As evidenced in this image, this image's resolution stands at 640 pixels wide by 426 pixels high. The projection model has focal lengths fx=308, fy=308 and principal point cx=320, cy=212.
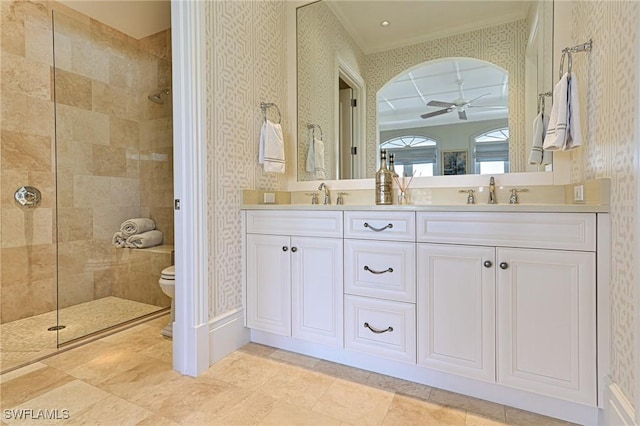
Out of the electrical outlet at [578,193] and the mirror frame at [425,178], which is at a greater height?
the mirror frame at [425,178]

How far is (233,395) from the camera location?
4.61 ft

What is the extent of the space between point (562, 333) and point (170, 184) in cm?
305

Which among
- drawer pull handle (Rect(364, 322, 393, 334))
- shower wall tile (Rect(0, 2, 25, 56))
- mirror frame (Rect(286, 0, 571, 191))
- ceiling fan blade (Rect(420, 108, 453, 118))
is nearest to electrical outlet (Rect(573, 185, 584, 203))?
mirror frame (Rect(286, 0, 571, 191))

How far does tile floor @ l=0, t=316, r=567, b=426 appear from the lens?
1.24 meters

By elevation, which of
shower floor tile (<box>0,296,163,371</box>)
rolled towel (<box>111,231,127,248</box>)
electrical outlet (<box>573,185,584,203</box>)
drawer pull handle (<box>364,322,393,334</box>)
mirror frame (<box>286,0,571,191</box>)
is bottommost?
shower floor tile (<box>0,296,163,371</box>)

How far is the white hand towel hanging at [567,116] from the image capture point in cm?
134

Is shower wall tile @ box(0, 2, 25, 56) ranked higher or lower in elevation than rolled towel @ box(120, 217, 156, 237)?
higher

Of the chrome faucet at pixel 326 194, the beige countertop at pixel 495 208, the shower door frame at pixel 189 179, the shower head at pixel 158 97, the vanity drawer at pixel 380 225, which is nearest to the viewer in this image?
the beige countertop at pixel 495 208

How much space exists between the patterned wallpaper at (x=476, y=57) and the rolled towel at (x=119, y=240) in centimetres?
227

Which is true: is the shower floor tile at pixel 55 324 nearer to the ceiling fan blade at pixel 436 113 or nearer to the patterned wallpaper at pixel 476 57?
the patterned wallpaper at pixel 476 57

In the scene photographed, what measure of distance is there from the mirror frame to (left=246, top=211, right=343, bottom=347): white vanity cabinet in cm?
56

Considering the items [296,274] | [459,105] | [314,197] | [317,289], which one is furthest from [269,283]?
[459,105]

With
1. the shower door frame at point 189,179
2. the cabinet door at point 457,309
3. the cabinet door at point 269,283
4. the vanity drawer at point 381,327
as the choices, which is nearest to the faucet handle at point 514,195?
the cabinet door at point 457,309

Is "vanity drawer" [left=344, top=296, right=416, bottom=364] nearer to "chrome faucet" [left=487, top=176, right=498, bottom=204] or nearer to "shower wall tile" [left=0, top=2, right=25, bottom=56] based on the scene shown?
"chrome faucet" [left=487, top=176, right=498, bottom=204]
